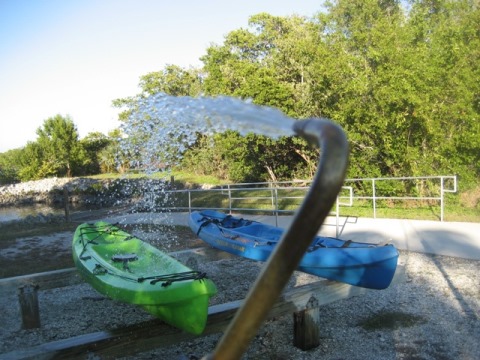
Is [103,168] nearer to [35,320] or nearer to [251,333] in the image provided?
[35,320]

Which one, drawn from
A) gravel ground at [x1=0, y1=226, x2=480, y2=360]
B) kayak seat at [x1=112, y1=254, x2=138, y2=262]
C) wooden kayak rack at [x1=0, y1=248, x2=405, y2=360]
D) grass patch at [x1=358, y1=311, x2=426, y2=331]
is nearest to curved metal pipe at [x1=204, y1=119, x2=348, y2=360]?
wooden kayak rack at [x1=0, y1=248, x2=405, y2=360]

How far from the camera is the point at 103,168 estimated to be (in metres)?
41.0

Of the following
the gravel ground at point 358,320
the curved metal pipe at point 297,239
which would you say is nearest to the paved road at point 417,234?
the gravel ground at point 358,320

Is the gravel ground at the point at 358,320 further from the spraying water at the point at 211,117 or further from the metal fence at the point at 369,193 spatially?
the metal fence at the point at 369,193

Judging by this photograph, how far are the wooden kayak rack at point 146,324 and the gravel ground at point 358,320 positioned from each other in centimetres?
26

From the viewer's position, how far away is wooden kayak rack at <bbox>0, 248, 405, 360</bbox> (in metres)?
3.40

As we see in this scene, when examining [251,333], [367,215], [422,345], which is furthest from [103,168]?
[251,333]

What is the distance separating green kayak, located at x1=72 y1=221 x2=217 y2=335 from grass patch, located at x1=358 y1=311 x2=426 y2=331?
1939 mm

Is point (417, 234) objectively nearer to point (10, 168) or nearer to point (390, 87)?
point (390, 87)

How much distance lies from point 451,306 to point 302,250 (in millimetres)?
5370

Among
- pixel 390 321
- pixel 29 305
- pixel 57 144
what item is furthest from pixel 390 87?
pixel 57 144

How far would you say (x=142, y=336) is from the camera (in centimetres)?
371

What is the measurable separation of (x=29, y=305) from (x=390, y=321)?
163 inches

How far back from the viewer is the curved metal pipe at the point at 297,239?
733mm
